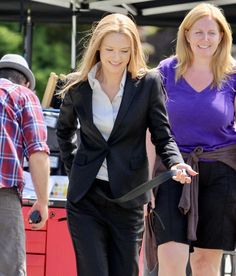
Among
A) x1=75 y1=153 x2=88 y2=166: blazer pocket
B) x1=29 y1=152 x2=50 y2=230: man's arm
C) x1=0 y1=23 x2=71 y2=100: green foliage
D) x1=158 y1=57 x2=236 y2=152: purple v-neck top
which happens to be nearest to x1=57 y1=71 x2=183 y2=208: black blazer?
x1=75 y1=153 x2=88 y2=166: blazer pocket

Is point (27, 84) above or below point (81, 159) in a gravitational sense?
above

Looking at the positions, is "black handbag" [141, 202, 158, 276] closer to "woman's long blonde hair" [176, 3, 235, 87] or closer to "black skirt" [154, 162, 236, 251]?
"black skirt" [154, 162, 236, 251]

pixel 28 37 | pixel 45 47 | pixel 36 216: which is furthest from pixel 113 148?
pixel 45 47

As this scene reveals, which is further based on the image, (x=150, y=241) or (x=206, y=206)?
(x=150, y=241)

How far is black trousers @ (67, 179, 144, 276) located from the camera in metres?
4.39

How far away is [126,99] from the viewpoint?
14.6 feet

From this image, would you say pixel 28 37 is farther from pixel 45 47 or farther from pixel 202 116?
pixel 45 47

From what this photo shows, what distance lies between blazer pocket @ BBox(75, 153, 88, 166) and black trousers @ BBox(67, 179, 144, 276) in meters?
0.12

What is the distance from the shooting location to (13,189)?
432 centimetres

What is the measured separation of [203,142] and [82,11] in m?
→ 4.69

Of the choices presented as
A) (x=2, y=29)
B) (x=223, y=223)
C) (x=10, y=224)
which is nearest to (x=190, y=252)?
(x=223, y=223)

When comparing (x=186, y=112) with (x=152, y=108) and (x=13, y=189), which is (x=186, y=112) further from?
(x=13, y=189)

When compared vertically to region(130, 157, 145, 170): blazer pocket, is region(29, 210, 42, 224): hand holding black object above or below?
below

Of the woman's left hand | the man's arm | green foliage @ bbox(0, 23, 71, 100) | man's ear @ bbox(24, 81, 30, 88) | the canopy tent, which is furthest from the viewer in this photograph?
green foliage @ bbox(0, 23, 71, 100)
